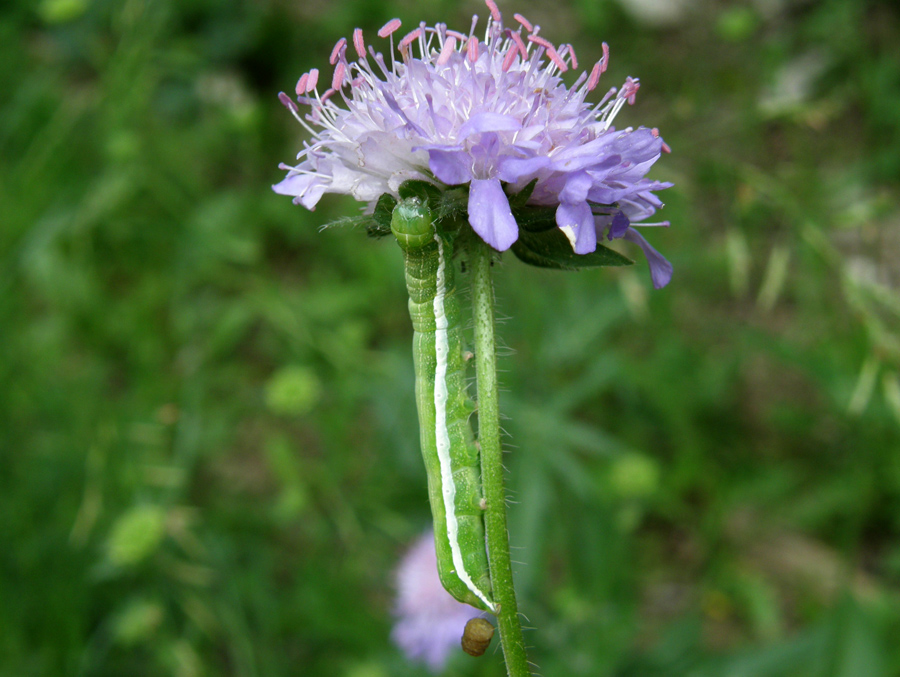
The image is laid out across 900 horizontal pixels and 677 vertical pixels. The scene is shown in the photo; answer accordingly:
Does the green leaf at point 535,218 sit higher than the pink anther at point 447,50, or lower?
lower

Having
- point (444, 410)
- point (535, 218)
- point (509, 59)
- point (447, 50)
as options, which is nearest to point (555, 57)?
point (509, 59)

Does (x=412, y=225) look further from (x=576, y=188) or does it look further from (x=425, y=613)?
(x=425, y=613)

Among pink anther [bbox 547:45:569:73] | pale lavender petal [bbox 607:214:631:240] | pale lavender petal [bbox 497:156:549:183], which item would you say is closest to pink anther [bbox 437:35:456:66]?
pink anther [bbox 547:45:569:73]

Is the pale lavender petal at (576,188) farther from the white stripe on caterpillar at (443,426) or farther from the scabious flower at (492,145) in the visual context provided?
the white stripe on caterpillar at (443,426)

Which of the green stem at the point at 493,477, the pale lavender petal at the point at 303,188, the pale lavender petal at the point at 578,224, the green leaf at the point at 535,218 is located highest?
the pale lavender petal at the point at 303,188

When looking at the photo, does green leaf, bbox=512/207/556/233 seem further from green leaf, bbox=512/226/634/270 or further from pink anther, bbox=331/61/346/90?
pink anther, bbox=331/61/346/90

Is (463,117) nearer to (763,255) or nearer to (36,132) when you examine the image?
(763,255)

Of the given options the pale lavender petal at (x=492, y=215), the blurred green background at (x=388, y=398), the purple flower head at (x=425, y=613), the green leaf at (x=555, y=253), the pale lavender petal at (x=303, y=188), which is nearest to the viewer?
the pale lavender petal at (x=492, y=215)

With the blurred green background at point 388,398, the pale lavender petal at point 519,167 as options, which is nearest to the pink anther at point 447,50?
the pale lavender petal at point 519,167
